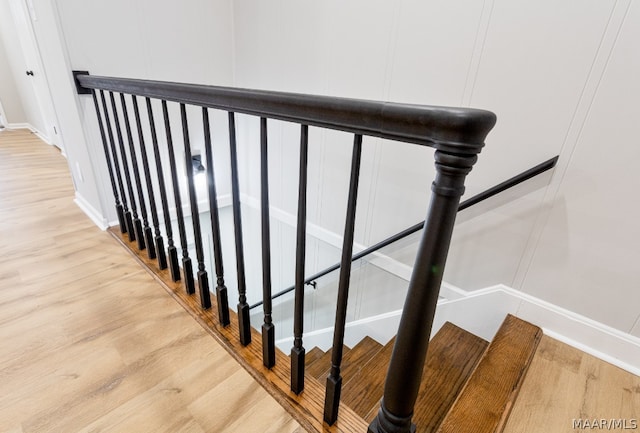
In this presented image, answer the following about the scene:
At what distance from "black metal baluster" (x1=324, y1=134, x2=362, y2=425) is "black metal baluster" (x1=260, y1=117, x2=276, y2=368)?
0.86ft

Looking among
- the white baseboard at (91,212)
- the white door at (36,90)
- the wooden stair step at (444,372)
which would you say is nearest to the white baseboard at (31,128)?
the white door at (36,90)

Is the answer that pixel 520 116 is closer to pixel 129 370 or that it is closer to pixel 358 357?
pixel 358 357

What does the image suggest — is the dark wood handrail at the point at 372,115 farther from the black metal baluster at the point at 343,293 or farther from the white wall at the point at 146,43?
the white wall at the point at 146,43

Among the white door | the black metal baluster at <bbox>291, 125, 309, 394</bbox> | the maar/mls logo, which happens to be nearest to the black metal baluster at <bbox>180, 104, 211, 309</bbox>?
the black metal baluster at <bbox>291, 125, 309, 394</bbox>

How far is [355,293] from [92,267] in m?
1.69

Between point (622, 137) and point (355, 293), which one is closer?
point (622, 137)

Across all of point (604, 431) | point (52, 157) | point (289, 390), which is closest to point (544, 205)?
point (604, 431)

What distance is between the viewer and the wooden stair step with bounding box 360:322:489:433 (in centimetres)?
127

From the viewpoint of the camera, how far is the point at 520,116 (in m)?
1.36

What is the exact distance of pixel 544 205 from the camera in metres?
1.36

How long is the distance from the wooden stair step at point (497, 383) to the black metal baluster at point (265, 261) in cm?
63

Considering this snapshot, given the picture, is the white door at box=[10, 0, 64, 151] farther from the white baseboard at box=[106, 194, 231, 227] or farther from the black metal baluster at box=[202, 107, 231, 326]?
the black metal baluster at box=[202, 107, 231, 326]

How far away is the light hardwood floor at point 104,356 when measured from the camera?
94 cm

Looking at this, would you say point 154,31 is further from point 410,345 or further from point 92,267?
point 410,345
